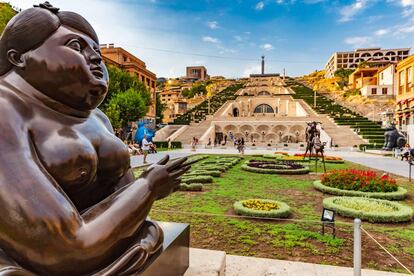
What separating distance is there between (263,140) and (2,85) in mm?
43533

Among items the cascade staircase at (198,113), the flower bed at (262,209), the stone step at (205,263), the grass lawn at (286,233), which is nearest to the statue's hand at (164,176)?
the stone step at (205,263)

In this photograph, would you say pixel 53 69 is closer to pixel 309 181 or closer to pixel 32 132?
pixel 32 132

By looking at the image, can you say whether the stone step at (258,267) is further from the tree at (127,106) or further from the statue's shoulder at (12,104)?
the tree at (127,106)

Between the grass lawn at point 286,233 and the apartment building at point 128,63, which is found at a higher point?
the apartment building at point 128,63

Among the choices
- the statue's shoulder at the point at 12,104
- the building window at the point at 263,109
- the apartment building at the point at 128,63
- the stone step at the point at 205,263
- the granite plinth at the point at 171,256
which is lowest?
the stone step at the point at 205,263

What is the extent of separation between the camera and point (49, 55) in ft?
4.76

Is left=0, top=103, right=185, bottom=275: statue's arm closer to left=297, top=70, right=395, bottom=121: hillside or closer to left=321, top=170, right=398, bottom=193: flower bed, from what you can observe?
left=321, top=170, right=398, bottom=193: flower bed

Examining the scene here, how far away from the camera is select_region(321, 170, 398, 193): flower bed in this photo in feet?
29.8

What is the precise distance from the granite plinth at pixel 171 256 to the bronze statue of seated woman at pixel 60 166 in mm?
98

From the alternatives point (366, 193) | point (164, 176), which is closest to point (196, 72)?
point (366, 193)

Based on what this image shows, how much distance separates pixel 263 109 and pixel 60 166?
69538mm

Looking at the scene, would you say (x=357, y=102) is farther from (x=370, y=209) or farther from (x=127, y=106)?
(x=370, y=209)

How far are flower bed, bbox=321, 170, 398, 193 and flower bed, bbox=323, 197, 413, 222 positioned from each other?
160cm

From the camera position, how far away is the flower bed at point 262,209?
627 centimetres
